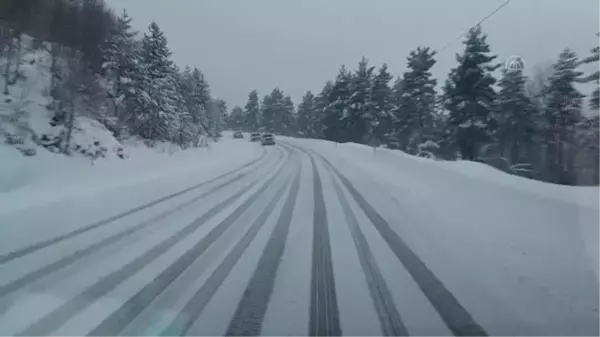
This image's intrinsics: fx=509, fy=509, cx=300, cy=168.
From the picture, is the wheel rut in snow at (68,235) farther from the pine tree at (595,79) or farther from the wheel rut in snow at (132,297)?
the pine tree at (595,79)

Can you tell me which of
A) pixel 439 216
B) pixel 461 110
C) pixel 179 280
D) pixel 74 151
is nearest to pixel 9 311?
pixel 179 280

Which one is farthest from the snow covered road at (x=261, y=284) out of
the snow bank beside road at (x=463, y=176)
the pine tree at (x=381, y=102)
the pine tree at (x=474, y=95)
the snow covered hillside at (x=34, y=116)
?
the pine tree at (x=381, y=102)

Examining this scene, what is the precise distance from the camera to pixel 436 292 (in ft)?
18.7

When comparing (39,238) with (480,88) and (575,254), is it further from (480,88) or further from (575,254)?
(480,88)

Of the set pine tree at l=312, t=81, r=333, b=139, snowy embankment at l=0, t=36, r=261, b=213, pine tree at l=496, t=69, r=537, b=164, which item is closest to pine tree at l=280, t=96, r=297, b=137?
pine tree at l=312, t=81, r=333, b=139

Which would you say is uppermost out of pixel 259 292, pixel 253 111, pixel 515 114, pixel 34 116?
pixel 253 111

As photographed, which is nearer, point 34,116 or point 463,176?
point 463,176

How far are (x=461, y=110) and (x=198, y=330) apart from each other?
137 feet

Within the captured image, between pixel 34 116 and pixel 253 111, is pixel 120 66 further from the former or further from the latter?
pixel 253 111

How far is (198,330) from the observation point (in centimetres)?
450

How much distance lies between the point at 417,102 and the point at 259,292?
52680mm

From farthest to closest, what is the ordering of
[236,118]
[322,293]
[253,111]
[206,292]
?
[236,118], [253,111], [322,293], [206,292]

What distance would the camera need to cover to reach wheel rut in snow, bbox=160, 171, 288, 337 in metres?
4.52

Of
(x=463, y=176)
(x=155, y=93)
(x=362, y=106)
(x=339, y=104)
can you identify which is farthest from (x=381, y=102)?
(x=463, y=176)
